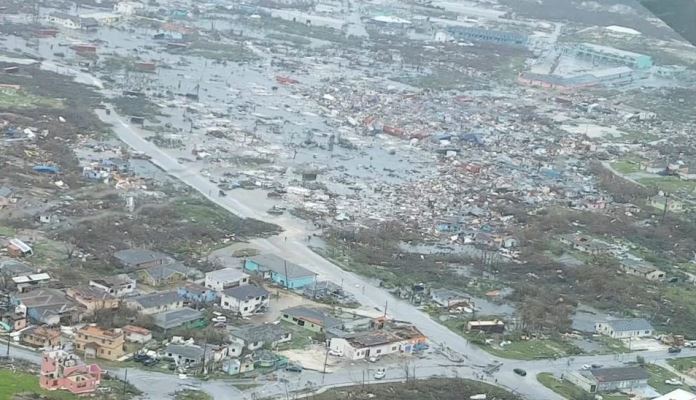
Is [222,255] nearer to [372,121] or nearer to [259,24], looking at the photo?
[372,121]

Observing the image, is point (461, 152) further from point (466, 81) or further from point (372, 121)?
point (466, 81)

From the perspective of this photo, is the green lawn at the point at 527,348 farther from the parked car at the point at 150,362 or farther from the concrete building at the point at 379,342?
the parked car at the point at 150,362

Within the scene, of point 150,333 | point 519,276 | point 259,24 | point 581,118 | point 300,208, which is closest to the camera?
point 150,333

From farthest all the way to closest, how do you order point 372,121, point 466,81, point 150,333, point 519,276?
point 466,81
point 372,121
point 519,276
point 150,333

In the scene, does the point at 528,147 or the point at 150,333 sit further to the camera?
the point at 528,147

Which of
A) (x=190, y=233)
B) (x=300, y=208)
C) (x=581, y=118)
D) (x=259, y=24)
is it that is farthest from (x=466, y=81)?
(x=190, y=233)

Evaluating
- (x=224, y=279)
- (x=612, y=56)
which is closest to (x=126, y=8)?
(x=612, y=56)
